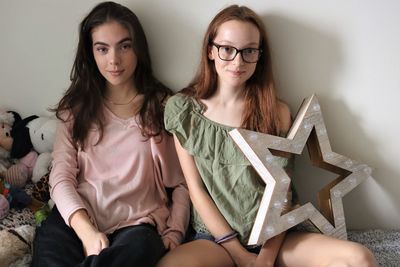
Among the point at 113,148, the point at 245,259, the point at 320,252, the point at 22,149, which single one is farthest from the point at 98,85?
the point at 320,252

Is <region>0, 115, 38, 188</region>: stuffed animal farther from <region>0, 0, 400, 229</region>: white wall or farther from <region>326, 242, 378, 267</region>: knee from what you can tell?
<region>326, 242, 378, 267</region>: knee

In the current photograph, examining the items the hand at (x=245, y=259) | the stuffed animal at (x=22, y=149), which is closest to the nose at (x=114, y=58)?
the stuffed animal at (x=22, y=149)

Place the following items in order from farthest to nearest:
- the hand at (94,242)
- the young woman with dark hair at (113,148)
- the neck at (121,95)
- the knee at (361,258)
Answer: the neck at (121,95) < the young woman with dark hair at (113,148) < the hand at (94,242) < the knee at (361,258)

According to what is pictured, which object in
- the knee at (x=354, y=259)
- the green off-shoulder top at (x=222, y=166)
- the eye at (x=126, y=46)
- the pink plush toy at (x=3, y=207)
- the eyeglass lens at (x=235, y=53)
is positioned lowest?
the pink plush toy at (x=3, y=207)

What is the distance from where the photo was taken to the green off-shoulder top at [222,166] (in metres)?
1.14

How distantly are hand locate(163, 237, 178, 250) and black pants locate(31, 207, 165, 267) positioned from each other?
0.04 m

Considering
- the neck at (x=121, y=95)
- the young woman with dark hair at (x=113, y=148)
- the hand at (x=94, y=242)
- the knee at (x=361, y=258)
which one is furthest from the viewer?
the neck at (x=121, y=95)

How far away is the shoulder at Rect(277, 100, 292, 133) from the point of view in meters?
1.17

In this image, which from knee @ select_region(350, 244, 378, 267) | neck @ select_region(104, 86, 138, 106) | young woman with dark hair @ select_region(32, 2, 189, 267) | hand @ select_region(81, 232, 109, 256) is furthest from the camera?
neck @ select_region(104, 86, 138, 106)

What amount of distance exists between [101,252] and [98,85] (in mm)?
538

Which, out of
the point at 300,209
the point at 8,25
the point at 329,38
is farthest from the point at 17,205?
the point at 329,38

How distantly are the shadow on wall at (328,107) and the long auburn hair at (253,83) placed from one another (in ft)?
0.25

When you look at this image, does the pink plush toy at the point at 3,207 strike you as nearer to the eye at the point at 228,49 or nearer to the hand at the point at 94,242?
the hand at the point at 94,242

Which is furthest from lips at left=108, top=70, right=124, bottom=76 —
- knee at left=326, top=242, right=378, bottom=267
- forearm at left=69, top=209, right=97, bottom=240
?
knee at left=326, top=242, right=378, bottom=267
